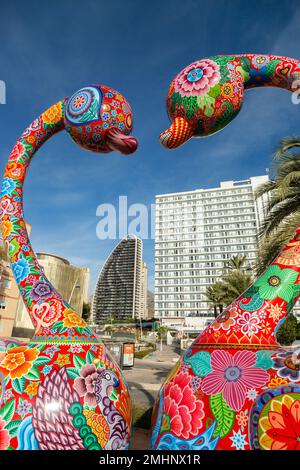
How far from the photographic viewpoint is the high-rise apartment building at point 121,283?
117 meters

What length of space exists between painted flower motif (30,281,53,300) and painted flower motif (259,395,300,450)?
1797mm

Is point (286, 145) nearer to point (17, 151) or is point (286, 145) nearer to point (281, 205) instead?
point (281, 205)

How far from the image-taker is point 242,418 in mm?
1851

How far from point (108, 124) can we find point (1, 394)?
2.18 m

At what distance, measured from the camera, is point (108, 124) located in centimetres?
272

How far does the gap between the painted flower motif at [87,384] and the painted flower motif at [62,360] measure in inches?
5.1

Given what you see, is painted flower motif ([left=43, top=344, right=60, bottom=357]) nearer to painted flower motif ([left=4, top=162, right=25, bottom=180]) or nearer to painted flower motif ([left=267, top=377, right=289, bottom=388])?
painted flower motif ([left=267, top=377, right=289, bottom=388])

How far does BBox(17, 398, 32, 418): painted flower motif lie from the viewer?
2012 mm

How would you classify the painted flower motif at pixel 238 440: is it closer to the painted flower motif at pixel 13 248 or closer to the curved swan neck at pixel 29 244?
the curved swan neck at pixel 29 244

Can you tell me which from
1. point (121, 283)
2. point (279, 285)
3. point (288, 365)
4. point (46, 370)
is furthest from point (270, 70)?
point (121, 283)

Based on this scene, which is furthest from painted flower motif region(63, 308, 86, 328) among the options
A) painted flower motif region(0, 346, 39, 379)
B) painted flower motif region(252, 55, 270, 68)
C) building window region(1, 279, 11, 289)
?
building window region(1, 279, 11, 289)

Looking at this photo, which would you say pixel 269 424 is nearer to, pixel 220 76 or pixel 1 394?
pixel 1 394

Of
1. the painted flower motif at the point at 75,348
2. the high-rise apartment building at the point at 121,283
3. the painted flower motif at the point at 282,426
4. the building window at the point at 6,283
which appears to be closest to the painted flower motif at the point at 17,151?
the painted flower motif at the point at 75,348
